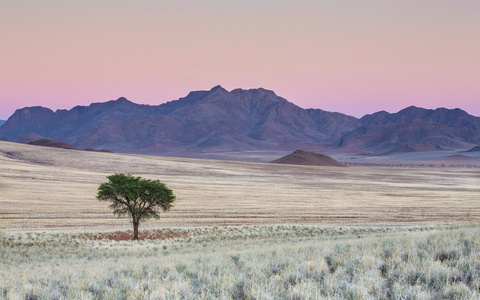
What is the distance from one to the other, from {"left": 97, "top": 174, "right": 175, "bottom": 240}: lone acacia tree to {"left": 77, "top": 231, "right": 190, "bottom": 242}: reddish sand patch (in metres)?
1.17

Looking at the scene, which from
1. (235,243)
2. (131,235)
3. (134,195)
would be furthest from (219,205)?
(235,243)

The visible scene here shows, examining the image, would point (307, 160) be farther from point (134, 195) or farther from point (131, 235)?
point (131, 235)

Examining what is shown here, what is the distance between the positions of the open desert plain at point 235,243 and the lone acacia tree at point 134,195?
1.69m

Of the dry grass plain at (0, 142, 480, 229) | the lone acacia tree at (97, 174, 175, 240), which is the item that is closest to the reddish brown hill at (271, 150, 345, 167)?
the dry grass plain at (0, 142, 480, 229)

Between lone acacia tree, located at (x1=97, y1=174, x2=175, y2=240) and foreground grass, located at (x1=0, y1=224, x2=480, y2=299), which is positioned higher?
foreground grass, located at (x1=0, y1=224, x2=480, y2=299)

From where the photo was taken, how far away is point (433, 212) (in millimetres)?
44844

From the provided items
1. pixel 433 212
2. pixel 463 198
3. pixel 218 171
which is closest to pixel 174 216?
pixel 433 212

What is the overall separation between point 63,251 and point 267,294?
19.1 meters

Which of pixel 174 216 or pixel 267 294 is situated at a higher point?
pixel 267 294

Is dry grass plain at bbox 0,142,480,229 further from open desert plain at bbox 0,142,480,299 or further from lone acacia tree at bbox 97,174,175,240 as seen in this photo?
lone acacia tree at bbox 97,174,175,240

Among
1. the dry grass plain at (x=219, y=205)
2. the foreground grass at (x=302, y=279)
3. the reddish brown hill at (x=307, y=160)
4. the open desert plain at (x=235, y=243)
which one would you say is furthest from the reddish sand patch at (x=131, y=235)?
the reddish brown hill at (x=307, y=160)

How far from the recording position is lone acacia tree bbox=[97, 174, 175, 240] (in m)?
31.9

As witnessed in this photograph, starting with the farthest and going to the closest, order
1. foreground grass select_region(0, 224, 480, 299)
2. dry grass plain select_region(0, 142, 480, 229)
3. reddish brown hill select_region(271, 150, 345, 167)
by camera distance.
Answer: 1. reddish brown hill select_region(271, 150, 345, 167)
2. dry grass plain select_region(0, 142, 480, 229)
3. foreground grass select_region(0, 224, 480, 299)

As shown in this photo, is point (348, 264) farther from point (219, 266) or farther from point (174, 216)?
point (174, 216)
